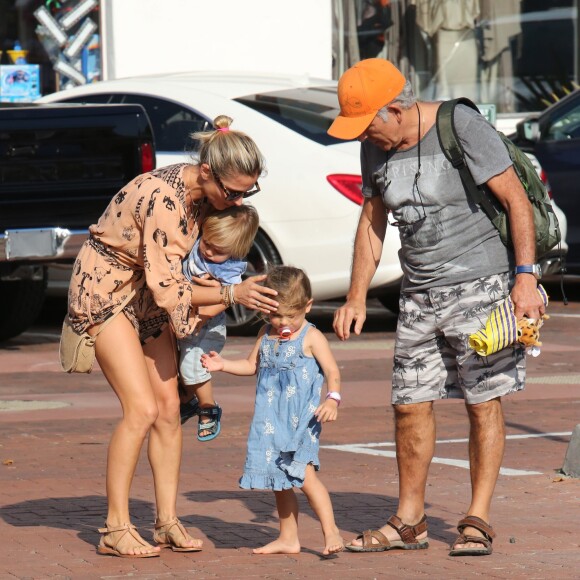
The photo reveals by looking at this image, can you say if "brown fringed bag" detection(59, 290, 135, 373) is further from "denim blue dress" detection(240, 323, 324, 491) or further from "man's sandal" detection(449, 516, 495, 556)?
"man's sandal" detection(449, 516, 495, 556)

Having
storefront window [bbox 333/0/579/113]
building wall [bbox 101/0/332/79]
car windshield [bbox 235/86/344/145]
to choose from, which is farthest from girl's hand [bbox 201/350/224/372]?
storefront window [bbox 333/0/579/113]

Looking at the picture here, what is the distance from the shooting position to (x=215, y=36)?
19.0m

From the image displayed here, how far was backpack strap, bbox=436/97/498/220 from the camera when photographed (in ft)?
19.8

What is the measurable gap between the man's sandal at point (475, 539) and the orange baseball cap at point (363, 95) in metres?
1.56

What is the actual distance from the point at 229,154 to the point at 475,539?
175 centimetres

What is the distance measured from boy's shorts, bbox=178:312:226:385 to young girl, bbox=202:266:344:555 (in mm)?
205

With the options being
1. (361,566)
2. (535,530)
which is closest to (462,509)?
(535,530)

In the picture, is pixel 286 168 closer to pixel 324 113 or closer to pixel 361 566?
pixel 324 113

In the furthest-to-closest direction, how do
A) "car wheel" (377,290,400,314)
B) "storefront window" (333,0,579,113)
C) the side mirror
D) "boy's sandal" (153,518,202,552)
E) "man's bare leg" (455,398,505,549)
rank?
"storefront window" (333,0,579,113)
the side mirror
"car wheel" (377,290,400,314)
"boy's sandal" (153,518,202,552)
"man's bare leg" (455,398,505,549)

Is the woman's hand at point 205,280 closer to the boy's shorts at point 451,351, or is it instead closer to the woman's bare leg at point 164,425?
the woman's bare leg at point 164,425

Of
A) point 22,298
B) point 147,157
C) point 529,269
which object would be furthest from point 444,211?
point 22,298

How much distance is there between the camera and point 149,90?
12.9 metres

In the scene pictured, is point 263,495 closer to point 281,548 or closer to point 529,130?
point 281,548

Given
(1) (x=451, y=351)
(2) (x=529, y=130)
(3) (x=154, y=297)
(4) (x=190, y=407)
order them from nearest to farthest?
(3) (x=154, y=297)
(1) (x=451, y=351)
(4) (x=190, y=407)
(2) (x=529, y=130)
